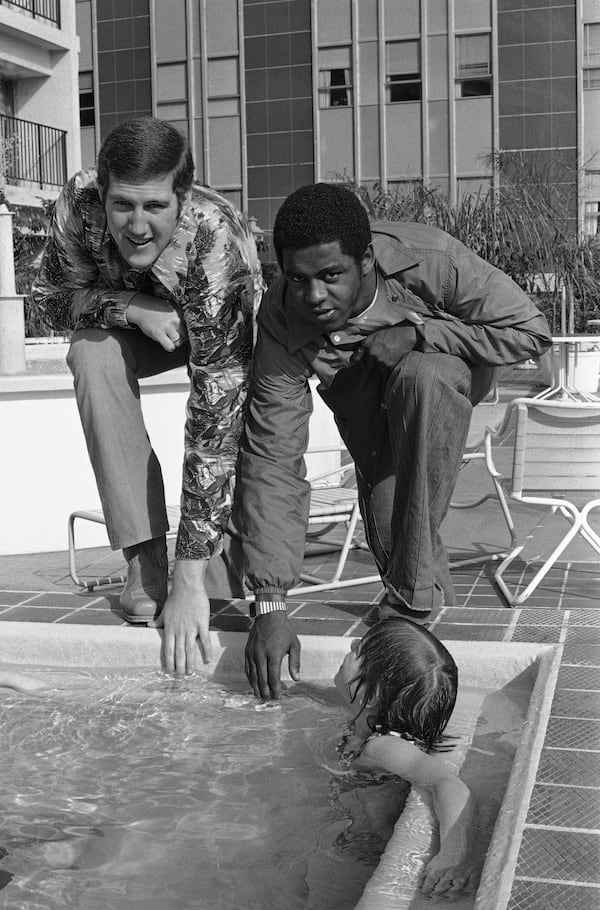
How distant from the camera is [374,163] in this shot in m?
31.8

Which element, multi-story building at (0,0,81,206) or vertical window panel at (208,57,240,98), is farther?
vertical window panel at (208,57,240,98)

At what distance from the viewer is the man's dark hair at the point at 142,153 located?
308cm

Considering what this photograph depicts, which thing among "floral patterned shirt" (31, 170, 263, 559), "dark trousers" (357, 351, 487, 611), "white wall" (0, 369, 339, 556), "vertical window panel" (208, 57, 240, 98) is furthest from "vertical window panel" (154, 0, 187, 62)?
"dark trousers" (357, 351, 487, 611)

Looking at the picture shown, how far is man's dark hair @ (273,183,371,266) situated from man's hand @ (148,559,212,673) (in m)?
0.95

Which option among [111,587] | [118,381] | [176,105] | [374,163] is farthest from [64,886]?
[176,105]


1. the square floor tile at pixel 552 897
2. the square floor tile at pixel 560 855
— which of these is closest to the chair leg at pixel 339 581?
the square floor tile at pixel 560 855

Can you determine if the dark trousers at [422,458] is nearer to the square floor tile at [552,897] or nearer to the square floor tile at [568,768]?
the square floor tile at [568,768]

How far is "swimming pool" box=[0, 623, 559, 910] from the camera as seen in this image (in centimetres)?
183

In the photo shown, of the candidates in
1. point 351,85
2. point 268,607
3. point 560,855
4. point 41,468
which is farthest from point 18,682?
point 351,85

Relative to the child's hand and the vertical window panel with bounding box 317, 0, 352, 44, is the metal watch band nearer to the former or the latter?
the child's hand

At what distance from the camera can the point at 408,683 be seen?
2.58 m

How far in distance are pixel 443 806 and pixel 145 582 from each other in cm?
159

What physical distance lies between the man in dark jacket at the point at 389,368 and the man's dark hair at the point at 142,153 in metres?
0.37

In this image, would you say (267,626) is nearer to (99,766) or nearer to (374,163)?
(99,766)
